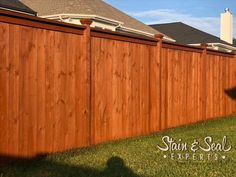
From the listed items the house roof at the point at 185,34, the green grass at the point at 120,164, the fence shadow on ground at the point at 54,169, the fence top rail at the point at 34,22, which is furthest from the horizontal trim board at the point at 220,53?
the house roof at the point at 185,34

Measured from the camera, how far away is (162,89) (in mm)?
10914

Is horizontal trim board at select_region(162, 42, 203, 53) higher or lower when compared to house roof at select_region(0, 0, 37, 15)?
lower

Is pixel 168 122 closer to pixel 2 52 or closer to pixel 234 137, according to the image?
pixel 234 137

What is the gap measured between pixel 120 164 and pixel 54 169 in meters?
1.01

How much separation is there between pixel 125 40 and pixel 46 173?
387cm

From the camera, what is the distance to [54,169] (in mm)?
6547

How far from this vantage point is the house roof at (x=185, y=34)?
31.7 metres

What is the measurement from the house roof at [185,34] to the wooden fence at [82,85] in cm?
1941

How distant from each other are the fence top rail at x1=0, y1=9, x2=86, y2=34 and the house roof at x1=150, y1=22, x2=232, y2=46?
24.2 metres

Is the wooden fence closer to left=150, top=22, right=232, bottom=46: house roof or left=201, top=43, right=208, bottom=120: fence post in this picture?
left=201, top=43, right=208, bottom=120: fence post

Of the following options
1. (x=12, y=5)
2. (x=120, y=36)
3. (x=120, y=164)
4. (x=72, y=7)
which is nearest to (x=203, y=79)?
(x=120, y=36)

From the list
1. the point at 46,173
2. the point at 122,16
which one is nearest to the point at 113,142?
the point at 46,173

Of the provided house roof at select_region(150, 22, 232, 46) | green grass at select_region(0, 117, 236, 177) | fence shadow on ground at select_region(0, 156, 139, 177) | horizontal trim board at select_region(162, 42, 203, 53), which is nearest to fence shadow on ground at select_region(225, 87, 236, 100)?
horizontal trim board at select_region(162, 42, 203, 53)

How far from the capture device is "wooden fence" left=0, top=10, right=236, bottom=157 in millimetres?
6660
